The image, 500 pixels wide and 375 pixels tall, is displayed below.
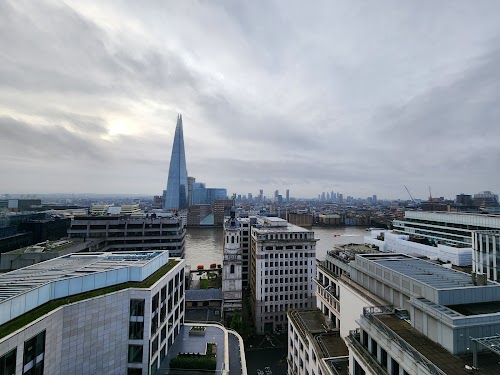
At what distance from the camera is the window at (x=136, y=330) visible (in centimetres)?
1927

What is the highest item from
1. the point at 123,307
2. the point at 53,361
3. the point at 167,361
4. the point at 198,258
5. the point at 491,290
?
the point at 491,290

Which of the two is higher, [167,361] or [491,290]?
[491,290]

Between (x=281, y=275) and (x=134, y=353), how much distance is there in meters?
31.6

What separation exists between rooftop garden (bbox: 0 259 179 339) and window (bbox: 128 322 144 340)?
2325 mm

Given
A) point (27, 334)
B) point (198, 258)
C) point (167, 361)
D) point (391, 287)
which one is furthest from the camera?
point (198, 258)

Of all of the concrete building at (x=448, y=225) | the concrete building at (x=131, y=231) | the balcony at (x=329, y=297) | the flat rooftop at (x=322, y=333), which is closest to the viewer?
the flat rooftop at (x=322, y=333)

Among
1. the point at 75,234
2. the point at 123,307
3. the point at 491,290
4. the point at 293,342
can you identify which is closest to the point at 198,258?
the point at 75,234

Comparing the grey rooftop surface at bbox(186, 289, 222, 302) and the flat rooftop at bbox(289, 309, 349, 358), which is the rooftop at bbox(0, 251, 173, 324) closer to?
the flat rooftop at bbox(289, 309, 349, 358)

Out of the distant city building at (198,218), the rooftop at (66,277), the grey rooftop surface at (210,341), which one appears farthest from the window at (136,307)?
the distant city building at (198,218)

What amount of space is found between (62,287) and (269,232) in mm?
33976

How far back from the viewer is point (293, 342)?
2878 centimetres

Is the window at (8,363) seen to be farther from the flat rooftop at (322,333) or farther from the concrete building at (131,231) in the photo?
the concrete building at (131,231)

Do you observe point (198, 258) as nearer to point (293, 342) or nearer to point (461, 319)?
point (293, 342)

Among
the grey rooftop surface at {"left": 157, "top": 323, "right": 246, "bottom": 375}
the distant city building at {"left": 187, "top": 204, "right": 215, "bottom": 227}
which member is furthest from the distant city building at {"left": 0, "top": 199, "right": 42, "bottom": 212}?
the grey rooftop surface at {"left": 157, "top": 323, "right": 246, "bottom": 375}
